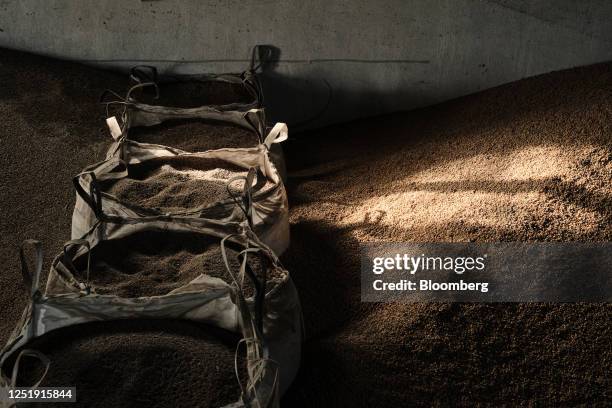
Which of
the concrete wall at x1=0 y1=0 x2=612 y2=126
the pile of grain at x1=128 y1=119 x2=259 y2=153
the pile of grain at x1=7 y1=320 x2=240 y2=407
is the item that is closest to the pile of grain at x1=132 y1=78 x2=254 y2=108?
the concrete wall at x1=0 y1=0 x2=612 y2=126

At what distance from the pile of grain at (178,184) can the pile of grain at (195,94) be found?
76 centimetres

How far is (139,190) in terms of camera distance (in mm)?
2391

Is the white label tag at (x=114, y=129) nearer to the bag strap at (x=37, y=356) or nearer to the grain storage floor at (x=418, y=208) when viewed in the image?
the grain storage floor at (x=418, y=208)

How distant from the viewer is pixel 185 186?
2410mm

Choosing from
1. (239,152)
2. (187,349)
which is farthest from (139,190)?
(187,349)

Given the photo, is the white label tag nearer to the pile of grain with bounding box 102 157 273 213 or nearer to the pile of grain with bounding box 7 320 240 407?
the pile of grain with bounding box 102 157 273 213

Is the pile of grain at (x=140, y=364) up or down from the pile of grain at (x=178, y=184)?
down

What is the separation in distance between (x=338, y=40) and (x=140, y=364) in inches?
83.2

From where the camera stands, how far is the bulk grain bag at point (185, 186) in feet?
7.06

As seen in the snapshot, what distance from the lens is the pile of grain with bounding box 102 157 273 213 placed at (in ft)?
7.63

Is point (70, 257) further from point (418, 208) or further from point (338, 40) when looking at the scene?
point (338, 40)
